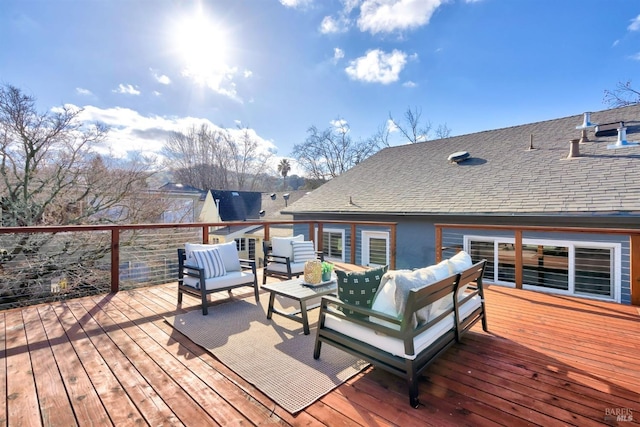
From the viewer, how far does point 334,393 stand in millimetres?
1980

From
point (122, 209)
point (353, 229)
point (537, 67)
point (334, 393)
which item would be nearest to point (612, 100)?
point (537, 67)

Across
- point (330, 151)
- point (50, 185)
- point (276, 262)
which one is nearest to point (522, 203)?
point (276, 262)

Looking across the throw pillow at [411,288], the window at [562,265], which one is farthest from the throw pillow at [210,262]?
the window at [562,265]

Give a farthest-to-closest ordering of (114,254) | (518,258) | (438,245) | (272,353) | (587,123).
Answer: (587,123) → (438,245) → (518,258) → (114,254) → (272,353)

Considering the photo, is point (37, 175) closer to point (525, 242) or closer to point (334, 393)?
point (334, 393)

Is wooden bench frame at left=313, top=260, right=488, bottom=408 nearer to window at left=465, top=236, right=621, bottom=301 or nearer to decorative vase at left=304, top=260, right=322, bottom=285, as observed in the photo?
decorative vase at left=304, top=260, right=322, bottom=285

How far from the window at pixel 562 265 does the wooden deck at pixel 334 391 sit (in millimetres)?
3811

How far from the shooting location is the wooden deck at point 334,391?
174 cm

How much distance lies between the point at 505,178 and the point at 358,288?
7679 mm

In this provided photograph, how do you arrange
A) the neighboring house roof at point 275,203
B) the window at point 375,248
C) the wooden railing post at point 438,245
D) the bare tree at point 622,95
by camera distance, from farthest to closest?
the neighboring house roof at point 275,203 → the bare tree at point 622,95 → the window at point 375,248 → the wooden railing post at point 438,245

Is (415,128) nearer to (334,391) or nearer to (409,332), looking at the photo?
(409,332)

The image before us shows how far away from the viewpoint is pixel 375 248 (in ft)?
30.6

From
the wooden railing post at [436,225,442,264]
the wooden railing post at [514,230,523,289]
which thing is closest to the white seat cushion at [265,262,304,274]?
the wooden railing post at [436,225,442,264]

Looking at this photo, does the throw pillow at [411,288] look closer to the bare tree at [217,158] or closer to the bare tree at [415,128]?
the bare tree at [415,128]
